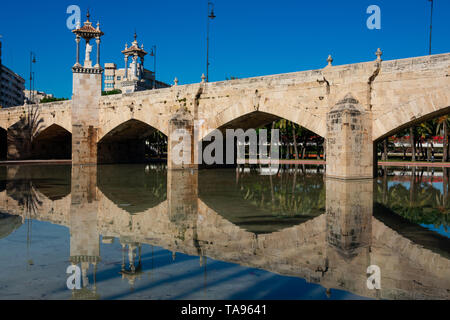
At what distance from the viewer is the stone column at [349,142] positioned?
49.4ft

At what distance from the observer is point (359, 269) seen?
4.43 meters

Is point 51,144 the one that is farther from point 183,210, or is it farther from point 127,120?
point 183,210

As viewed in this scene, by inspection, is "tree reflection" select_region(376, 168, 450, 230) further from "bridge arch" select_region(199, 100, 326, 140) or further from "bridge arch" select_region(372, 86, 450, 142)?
"bridge arch" select_region(199, 100, 326, 140)

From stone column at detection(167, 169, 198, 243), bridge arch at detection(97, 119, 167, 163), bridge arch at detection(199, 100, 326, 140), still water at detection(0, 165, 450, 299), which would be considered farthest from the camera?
bridge arch at detection(97, 119, 167, 163)

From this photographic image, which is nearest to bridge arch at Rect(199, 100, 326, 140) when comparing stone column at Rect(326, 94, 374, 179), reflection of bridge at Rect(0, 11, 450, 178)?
reflection of bridge at Rect(0, 11, 450, 178)

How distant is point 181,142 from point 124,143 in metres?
11.8

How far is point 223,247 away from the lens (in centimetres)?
539

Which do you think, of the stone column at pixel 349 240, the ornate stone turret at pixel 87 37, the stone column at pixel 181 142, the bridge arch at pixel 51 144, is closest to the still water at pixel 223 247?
the stone column at pixel 349 240

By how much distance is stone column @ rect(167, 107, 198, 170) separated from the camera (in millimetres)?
21328

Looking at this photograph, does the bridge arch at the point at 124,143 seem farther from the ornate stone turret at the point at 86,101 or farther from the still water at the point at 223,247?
the still water at the point at 223,247

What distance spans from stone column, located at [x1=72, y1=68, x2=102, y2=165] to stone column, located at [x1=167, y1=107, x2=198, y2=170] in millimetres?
8971
